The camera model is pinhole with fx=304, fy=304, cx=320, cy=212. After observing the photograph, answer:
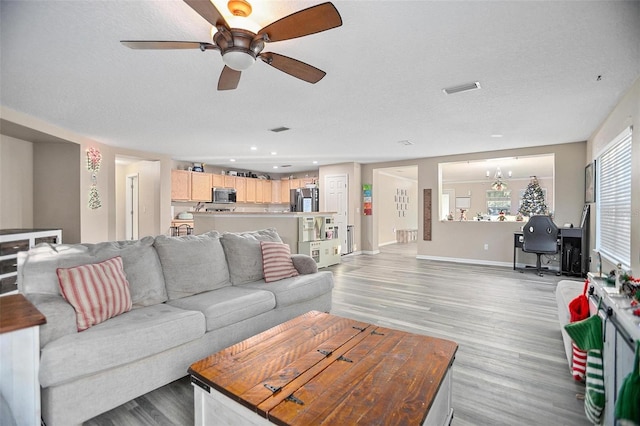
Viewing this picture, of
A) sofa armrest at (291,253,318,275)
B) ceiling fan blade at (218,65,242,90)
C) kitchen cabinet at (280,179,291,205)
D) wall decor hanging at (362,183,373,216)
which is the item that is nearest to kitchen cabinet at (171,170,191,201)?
kitchen cabinet at (280,179,291,205)

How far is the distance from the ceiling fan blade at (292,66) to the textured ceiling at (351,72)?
0.85ft

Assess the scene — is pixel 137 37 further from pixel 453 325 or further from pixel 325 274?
pixel 453 325

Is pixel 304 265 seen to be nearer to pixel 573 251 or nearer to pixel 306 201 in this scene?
pixel 573 251

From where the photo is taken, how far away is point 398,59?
2557 millimetres

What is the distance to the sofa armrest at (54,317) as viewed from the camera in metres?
1.61

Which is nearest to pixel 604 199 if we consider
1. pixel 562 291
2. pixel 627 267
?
pixel 627 267

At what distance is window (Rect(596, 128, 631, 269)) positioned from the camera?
3.37 m

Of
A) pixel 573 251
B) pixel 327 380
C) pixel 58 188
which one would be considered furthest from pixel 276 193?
pixel 327 380

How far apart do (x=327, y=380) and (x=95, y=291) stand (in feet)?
5.12

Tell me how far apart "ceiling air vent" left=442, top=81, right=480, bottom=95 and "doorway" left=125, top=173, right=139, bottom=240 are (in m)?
7.37

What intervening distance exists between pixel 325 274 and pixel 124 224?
678 cm

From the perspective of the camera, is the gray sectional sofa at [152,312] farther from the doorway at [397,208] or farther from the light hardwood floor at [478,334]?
the doorway at [397,208]

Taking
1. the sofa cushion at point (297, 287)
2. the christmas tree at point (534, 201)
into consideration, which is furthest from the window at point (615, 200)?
the sofa cushion at point (297, 287)

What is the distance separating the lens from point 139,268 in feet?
7.61
